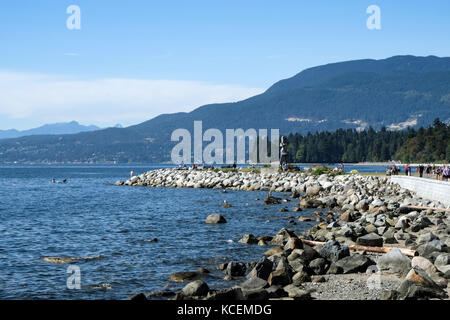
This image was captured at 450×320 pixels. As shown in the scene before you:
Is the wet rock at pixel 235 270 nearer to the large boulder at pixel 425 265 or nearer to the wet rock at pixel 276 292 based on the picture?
the wet rock at pixel 276 292

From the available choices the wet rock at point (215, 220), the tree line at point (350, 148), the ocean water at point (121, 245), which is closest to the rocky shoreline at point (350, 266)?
the ocean water at point (121, 245)

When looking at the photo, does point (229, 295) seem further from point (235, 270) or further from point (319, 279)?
point (235, 270)

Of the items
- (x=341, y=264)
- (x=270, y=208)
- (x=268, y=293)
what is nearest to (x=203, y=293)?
(x=268, y=293)

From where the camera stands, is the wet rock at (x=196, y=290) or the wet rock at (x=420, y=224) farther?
the wet rock at (x=420, y=224)

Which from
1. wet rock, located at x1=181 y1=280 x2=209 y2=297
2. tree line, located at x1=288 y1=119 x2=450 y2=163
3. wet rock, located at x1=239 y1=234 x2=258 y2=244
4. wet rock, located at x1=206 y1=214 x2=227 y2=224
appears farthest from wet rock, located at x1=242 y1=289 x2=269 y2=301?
tree line, located at x1=288 y1=119 x2=450 y2=163

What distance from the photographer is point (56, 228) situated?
28.3 metres

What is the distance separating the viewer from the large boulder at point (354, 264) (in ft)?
48.6

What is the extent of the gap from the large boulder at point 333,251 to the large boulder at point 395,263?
1550mm

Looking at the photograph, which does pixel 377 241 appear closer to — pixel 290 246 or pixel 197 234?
pixel 290 246

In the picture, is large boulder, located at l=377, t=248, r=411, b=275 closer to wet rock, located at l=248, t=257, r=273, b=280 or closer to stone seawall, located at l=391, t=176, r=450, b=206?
wet rock, located at l=248, t=257, r=273, b=280

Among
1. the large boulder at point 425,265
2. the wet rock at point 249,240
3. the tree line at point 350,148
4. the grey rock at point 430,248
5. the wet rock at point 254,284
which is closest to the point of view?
the wet rock at point 254,284

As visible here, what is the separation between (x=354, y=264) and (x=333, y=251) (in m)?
1.24

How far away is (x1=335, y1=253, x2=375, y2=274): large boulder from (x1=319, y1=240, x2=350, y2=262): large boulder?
0.49 metres
